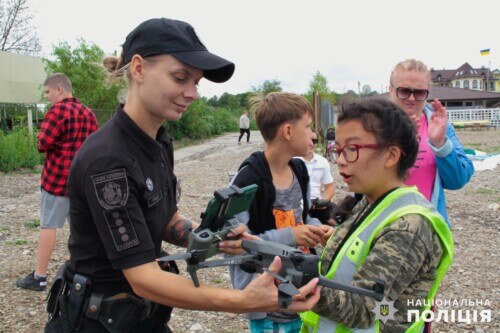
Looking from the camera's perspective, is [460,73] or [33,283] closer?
[33,283]

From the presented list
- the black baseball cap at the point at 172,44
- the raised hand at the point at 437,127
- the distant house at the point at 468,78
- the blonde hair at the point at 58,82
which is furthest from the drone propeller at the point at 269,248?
the distant house at the point at 468,78

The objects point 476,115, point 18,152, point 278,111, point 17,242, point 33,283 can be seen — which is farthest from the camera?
point 476,115

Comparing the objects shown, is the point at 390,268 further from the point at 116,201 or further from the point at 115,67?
the point at 115,67

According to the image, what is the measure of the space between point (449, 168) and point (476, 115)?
4725cm

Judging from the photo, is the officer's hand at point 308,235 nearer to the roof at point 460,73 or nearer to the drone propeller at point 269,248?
the drone propeller at point 269,248

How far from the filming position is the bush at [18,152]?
14.3 metres

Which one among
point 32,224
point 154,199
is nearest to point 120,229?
point 154,199

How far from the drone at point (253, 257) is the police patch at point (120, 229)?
175 millimetres

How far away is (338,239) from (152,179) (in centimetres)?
90

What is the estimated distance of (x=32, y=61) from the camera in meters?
27.3

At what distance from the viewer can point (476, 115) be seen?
45.2 metres

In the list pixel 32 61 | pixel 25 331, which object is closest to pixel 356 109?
pixel 25 331

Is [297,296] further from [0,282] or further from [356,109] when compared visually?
[0,282]

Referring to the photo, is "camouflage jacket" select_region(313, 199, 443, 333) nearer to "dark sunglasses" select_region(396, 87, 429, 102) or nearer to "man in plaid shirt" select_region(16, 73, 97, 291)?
"dark sunglasses" select_region(396, 87, 429, 102)
